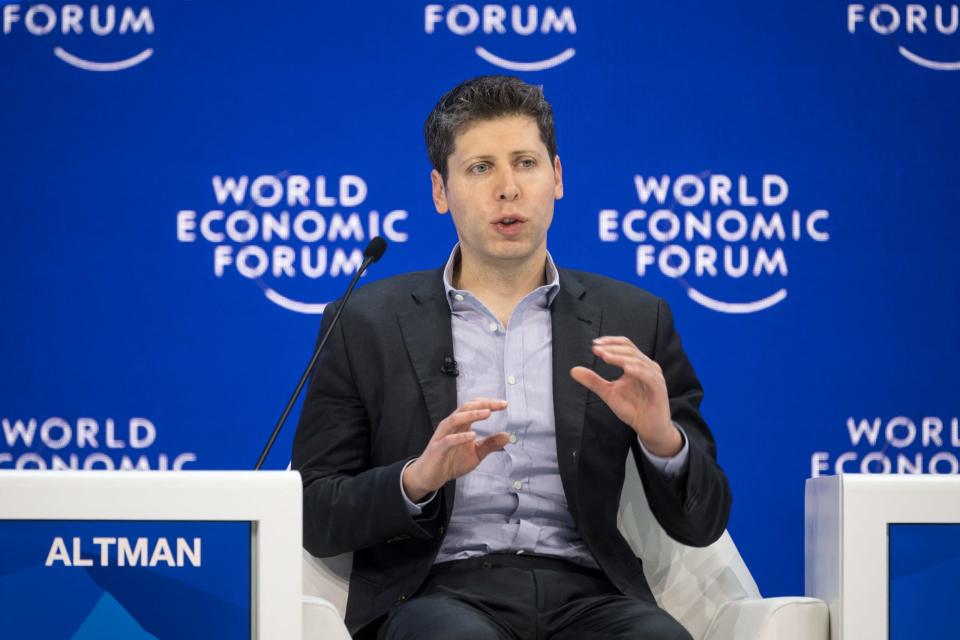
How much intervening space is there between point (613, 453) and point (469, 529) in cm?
33

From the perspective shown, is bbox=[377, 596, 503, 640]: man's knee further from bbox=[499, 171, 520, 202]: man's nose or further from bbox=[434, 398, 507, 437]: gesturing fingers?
bbox=[499, 171, 520, 202]: man's nose

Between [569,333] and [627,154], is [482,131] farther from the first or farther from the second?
[627,154]

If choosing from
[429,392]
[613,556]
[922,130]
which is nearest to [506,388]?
[429,392]

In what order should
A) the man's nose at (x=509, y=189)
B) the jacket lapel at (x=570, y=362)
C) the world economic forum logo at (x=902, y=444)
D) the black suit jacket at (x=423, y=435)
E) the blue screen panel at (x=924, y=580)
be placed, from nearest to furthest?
the blue screen panel at (x=924, y=580)
the black suit jacket at (x=423, y=435)
the jacket lapel at (x=570, y=362)
the man's nose at (x=509, y=189)
the world economic forum logo at (x=902, y=444)

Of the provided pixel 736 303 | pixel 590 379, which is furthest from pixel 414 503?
pixel 736 303

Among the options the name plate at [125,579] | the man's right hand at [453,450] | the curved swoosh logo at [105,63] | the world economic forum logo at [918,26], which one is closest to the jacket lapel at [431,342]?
the man's right hand at [453,450]

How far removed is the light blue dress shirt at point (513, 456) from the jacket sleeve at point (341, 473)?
0.07 meters

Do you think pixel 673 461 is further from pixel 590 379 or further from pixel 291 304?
pixel 291 304

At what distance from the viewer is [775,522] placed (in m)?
3.88

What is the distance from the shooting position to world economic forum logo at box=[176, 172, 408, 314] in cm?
385

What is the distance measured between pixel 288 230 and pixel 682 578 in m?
1.72

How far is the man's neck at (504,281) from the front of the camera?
108 inches

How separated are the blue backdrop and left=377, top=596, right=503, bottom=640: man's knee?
1551 millimetres

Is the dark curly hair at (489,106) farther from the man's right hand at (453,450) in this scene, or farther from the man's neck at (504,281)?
the man's right hand at (453,450)
